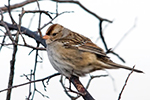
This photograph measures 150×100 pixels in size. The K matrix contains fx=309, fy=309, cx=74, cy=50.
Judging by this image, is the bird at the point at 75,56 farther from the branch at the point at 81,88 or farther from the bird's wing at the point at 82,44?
the branch at the point at 81,88

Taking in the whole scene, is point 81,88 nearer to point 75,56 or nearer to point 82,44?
point 75,56

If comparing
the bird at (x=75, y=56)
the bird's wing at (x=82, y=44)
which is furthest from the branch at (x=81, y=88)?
the bird's wing at (x=82, y=44)

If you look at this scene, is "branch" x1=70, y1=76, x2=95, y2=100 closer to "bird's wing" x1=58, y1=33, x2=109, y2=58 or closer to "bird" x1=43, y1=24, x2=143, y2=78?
"bird" x1=43, y1=24, x2=143, y2=78

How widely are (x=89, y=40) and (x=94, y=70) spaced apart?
0.59 m

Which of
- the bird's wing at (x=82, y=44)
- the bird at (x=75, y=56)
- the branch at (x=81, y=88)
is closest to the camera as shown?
the branch at (x=81, y=88)

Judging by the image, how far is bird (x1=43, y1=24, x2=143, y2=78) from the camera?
13.0 feet

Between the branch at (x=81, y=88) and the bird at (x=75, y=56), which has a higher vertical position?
the bird at (x=75, y=56)

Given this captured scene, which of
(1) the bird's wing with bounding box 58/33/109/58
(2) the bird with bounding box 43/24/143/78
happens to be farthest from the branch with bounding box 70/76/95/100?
(1) the bird's wing with bounding box 58/33/109/58

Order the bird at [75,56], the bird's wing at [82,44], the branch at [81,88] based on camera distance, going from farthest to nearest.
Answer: the bird's wing at [82,44] → the bird at [75,56] → the branch at [81,88]

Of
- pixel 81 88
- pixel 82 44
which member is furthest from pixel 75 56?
pixel 81 88

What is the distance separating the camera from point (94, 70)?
4031mm

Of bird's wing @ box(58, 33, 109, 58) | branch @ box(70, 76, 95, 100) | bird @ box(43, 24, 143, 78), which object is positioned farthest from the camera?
bird's wing @ box(58, 33, 109, 58)

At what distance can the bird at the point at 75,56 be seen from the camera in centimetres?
396

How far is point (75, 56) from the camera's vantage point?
160 inches
